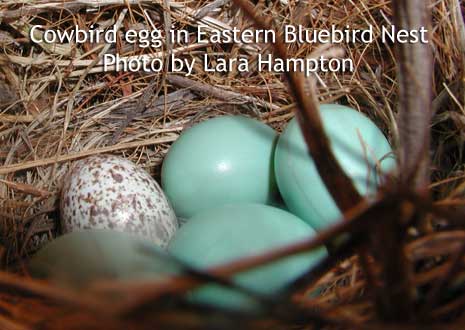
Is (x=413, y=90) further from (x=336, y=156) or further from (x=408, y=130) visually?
(x=336, y=156)

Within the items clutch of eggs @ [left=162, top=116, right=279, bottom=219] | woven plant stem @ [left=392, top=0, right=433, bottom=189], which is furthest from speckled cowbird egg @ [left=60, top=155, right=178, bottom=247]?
woven plant stem @ [left=392, top=0, right=433, bottom=189]

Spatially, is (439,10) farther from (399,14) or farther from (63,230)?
(63,230)

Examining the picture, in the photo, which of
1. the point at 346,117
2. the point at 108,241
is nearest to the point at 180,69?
the point at 346,117

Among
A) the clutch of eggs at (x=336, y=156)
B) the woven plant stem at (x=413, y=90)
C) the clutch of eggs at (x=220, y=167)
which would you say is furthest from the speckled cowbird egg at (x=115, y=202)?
the woven plant stem at (x=413, y=90)

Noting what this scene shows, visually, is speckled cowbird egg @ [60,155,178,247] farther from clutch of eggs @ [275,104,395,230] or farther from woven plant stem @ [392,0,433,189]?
woven plant stem @ [392,0,433,189]

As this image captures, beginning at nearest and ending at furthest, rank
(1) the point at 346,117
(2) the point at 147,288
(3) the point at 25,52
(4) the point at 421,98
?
(2) the point at 147,288 < (4) the point at 421,98 < (1) the point at 346,117 < (3) the point at 25,52

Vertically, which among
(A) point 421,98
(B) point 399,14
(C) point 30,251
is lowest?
(C) point 30,251

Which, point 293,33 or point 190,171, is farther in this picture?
point 293,33
